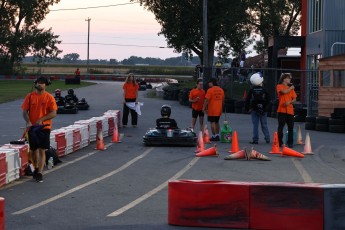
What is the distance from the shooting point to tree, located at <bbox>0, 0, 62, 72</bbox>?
285ft

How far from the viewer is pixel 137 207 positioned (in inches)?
406

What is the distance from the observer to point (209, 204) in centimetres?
901

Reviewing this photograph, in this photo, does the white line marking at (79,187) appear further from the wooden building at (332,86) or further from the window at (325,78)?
the window at (325,78)

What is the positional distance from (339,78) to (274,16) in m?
41.9

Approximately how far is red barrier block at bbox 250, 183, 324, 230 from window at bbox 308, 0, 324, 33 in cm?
2958

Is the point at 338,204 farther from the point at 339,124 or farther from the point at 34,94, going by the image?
the point at 339,124

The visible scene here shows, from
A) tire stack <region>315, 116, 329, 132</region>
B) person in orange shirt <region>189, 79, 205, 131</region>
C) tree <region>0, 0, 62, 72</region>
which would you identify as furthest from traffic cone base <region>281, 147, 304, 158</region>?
tree <region>0, 0, 62, 72</region>

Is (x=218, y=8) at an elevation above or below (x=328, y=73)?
above

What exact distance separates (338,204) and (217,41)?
52870mm

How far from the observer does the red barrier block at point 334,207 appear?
28.1ft

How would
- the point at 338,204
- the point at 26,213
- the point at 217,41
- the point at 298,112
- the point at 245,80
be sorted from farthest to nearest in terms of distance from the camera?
the point at 217,41
the point at 245,80
the point at 298,112
the point at 26,213
the point at 338,204

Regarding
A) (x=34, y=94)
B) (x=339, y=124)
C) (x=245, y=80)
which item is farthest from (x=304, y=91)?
(x=34, y=94)

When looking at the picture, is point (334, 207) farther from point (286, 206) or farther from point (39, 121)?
point (39, 121)

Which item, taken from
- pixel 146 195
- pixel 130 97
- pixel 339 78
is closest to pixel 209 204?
pixel 146 195
